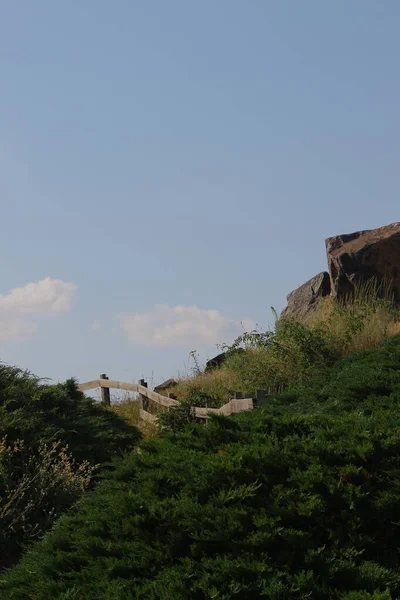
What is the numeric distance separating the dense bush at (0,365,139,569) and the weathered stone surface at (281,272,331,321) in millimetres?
10909

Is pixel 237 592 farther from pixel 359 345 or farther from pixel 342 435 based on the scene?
pixel 359 345

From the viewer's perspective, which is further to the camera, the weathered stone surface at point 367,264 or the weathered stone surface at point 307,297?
the weathered stone surface at point 307,297

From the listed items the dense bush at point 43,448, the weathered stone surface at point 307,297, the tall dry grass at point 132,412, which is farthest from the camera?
the weathered stone surface at point 307,297

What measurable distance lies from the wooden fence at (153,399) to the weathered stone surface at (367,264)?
645 centimetres

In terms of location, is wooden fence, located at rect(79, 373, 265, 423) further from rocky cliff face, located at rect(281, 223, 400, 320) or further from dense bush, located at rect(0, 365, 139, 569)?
→ rocky cliff face, located at rect(281, 223, 400, 320)

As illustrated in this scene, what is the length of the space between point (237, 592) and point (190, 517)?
29.1 inches

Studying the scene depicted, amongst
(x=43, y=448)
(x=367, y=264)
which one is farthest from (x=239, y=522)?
(x=367, y=264)

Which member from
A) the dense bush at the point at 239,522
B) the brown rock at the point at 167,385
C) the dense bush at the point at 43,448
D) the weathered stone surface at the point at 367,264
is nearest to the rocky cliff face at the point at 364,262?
the weathered stone surface at the point at 367,264

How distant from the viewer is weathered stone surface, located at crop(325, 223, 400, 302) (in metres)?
21.0

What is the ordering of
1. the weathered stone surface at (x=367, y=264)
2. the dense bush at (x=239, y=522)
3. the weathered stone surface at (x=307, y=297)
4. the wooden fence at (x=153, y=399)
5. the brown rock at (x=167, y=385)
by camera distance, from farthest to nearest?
1. the weathered stone surface at (x=307, y=297)
2. the brown rock at (x=167, y=385)
3. the weathered stone surface at (x=367, y=264)
4. the wooden fence at (x=153, y=399)
5. the dense bush at (x=239, y=522)

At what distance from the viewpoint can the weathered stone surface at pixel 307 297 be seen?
22516 mm

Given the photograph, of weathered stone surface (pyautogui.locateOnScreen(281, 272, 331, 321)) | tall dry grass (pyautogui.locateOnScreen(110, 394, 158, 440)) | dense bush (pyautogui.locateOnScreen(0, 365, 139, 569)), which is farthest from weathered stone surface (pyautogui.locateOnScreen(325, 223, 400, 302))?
dense bush (pyautogui.locateOnScreen(0, 365, 139, 569))

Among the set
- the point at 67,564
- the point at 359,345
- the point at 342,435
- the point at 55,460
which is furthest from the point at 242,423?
the point at 359,345

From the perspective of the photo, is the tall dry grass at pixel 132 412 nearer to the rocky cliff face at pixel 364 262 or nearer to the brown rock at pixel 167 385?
the brown rock at pixel 167 385
